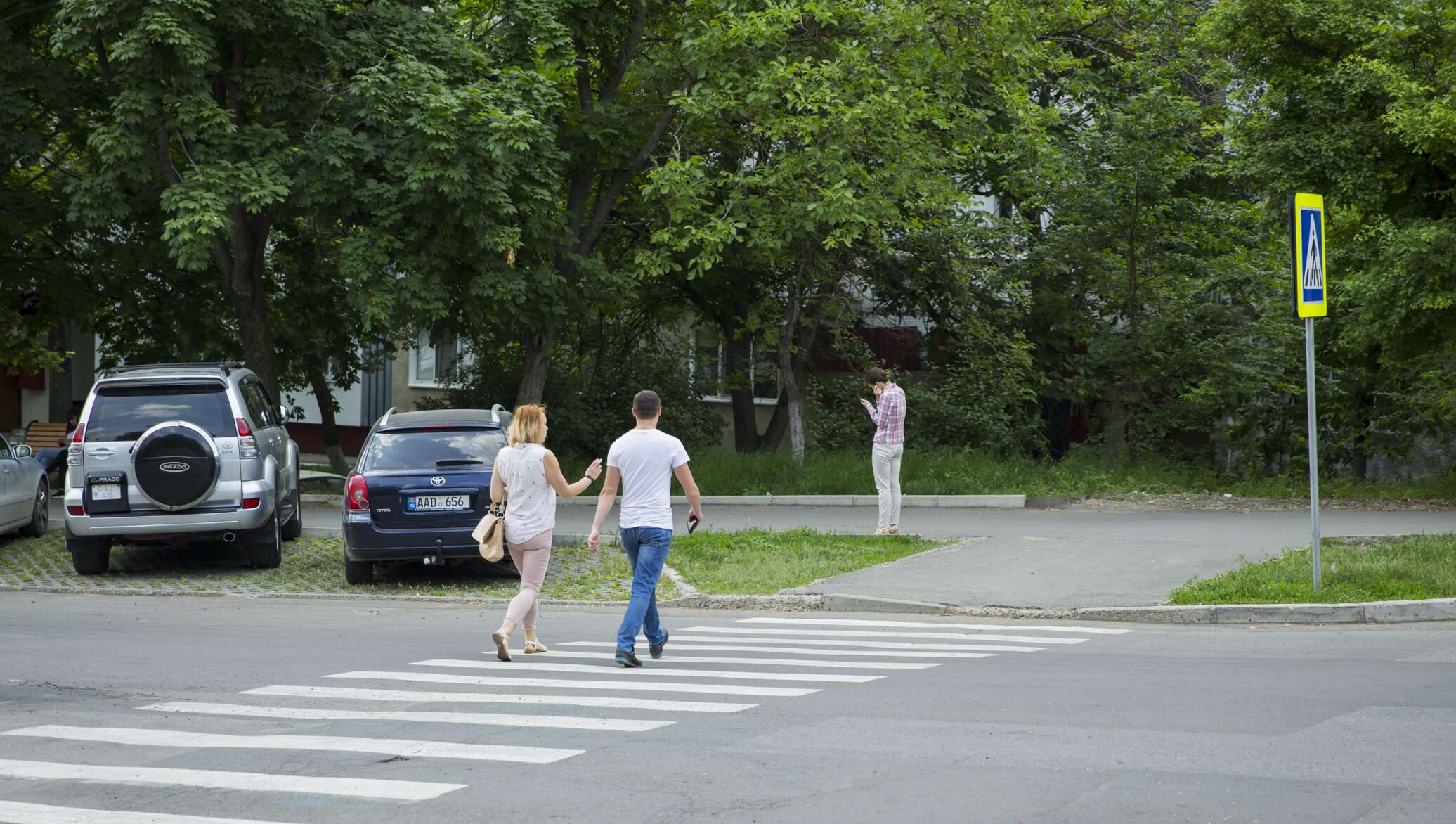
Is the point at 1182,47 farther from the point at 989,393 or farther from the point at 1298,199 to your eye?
the point at 1298,199

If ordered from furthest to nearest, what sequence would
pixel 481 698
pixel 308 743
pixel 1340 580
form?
pixel 1340 580
pixel 481 698
pixel 308 743

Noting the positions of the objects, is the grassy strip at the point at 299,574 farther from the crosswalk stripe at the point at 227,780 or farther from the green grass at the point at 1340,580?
the crosswalk stripe at the point at 227,780

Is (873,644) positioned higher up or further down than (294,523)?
further down

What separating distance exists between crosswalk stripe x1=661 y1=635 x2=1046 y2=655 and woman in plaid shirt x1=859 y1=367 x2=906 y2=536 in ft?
19.5

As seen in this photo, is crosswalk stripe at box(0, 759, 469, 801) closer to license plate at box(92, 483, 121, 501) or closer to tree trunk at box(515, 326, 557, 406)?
license plate at box(92, 483, 121, 501)

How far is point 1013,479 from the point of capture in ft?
72.8

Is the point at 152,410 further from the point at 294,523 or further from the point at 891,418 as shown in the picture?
the point at 891,418

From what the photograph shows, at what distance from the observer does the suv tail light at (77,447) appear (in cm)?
1540

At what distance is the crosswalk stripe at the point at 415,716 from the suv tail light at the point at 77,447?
25.6 ft

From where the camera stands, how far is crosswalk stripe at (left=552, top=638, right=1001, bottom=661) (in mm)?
10125

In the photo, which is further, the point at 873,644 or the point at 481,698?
the point at 873,644

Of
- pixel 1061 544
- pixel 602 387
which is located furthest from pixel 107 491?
pixel 602 387

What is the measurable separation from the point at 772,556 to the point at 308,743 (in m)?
8.48

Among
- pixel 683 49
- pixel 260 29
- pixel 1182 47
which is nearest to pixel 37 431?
pixel 260 29
